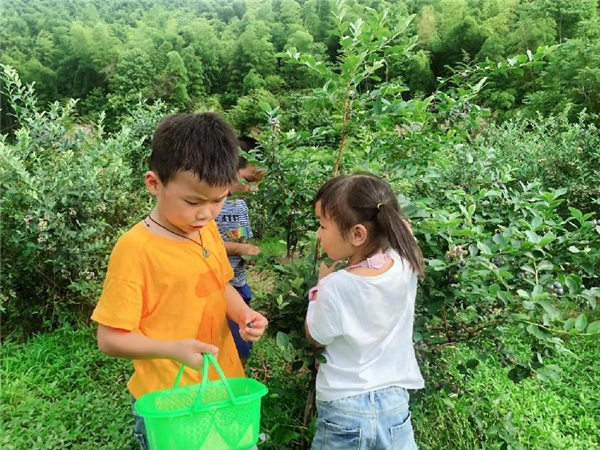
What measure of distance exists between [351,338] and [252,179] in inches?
47.0

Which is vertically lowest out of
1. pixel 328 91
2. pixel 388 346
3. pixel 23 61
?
pixel 23 61

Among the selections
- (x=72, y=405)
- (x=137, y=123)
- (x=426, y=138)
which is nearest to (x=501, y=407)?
(x=426, y=138)

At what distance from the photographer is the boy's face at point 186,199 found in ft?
4.52

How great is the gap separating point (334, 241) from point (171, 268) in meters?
0.43

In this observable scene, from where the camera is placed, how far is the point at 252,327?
4.79 ft

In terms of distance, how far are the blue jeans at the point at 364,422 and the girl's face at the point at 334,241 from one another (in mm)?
367

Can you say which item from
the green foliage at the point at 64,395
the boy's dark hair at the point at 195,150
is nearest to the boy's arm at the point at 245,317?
the boy's dark hair at the point at 195,150

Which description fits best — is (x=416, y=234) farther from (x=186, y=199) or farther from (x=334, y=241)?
(x=186, y=199)

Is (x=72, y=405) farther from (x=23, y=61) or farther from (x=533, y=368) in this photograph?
(x=23, y=61)

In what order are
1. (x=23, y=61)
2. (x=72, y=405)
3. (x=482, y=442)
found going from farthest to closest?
(x=23, y=61), (x=72, y=405), (x=482, y=442)

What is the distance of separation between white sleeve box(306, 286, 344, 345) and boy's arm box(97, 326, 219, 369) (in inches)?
10.5

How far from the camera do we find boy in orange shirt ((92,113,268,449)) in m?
1.32

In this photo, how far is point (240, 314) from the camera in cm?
155

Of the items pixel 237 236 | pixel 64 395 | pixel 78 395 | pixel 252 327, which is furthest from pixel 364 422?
pixel 64 395
